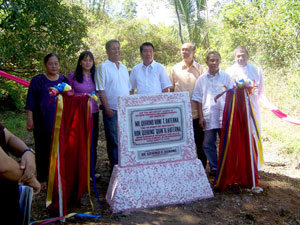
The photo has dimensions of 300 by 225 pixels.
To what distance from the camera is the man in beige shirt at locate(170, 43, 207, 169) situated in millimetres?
4387

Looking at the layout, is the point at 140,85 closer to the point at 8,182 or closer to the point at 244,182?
the point at 244,182

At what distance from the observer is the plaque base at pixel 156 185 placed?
131 inches

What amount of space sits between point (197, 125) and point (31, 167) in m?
3.05

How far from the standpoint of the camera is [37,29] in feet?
17.4

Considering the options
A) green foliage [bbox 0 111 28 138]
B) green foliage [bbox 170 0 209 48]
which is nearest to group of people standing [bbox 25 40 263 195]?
green foliage [bbox 0 111 28 138]

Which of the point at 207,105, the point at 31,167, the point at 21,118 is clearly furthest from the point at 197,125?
the point at 21,118

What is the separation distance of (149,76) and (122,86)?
428mm

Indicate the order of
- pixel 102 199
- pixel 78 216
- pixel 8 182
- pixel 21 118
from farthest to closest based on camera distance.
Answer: pixel 21 118, pixel 102 199, pixel 78 216, pixel 8 182

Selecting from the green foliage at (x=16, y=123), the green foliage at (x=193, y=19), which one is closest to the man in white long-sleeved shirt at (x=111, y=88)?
the green foliage at (x=16, y=123)

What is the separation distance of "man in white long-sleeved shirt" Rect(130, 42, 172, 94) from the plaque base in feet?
3.98

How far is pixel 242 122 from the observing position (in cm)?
388

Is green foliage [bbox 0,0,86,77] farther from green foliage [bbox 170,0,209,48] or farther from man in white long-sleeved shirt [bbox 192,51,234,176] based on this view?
green foliage [bbox 170,0,209,48]

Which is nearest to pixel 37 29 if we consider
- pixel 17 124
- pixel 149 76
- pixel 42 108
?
pixel 42 108

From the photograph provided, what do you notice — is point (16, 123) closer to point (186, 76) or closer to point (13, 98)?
point (13, 98)
